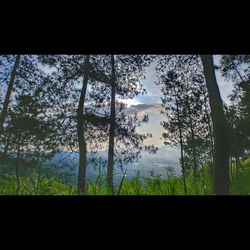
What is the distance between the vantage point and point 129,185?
100 inches

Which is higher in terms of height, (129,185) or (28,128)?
(28,128)

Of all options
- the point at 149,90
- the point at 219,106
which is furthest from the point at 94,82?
the point at 219,106

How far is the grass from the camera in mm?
2498

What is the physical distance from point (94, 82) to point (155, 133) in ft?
3.25

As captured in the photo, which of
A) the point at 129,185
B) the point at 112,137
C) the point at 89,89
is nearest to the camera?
the point at 129,185

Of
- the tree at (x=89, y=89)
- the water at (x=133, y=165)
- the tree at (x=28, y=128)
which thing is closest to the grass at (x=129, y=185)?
the water at (x=133, y=165)

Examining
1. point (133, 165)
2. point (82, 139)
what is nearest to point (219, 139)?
point (133, 165)

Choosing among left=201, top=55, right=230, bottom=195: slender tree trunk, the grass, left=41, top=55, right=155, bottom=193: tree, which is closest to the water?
the grass

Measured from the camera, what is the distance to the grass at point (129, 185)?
8.20 ft

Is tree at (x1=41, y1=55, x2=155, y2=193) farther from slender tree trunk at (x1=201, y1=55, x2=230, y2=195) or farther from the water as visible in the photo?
slender tree trunk at (x1=201, y1=55, x2=230, y2=195)

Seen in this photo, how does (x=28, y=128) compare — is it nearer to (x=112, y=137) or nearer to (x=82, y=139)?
(x=82, y=139)
